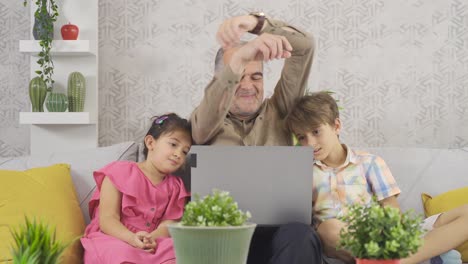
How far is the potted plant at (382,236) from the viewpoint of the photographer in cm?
117

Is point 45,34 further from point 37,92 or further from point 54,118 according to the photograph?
point 54,118

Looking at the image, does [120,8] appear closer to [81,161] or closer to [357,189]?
[81,161]

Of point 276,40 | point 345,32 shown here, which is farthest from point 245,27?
point 345,32

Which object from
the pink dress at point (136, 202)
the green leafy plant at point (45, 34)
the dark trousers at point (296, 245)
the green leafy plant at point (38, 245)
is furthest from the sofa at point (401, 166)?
the green leafy plant at point (38, 245)

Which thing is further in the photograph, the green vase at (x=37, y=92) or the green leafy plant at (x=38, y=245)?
the green vase at (x=37, y=92)

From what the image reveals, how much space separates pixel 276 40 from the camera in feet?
6.23

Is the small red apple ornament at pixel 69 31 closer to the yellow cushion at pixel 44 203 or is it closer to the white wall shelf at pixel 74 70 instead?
the white wall shelf at pixel 74 70

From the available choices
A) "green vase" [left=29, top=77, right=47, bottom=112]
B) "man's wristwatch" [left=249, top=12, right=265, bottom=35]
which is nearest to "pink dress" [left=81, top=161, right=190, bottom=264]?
"man's wristwatch" [left=249, top=12, right=265, bottom=35]

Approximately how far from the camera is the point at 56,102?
8.86 feet

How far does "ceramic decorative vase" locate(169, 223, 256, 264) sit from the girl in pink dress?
763 mm

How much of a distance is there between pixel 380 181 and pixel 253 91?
1.76ft

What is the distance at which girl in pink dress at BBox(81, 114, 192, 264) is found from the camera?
6.30 ft

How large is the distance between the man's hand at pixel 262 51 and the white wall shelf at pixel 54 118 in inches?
37.2

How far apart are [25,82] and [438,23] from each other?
1885 millimetres
